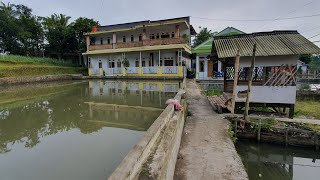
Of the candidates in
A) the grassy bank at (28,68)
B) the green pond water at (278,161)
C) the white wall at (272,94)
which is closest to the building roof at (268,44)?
the white wall at (272,94)

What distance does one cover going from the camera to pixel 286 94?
7.69m

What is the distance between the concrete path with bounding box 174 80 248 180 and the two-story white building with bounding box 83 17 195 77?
15.4 metres

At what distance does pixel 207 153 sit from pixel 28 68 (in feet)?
83.3

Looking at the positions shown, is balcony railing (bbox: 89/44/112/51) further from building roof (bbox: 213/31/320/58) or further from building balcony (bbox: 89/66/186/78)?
building roof (bbox: 213/31/320/58)

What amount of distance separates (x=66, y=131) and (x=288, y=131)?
22.7 ft

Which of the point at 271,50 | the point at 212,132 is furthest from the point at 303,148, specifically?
the point at 271,50

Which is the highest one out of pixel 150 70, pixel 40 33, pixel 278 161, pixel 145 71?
pixel 40 33

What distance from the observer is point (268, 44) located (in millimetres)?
8164

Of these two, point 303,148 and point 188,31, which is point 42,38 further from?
point 303,148

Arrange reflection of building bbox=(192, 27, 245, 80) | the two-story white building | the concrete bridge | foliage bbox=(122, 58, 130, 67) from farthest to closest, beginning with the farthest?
foliage bbox=(122, 58, 130, 67) → the two-story white building → reflection of building bbox=(192, 27, 245, 80) → the concrete bridge

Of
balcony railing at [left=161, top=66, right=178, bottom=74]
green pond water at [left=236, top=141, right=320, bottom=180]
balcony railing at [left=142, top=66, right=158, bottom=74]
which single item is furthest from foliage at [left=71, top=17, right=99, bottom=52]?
green pond water at [left=236, top=141, right=320, bottom=180]

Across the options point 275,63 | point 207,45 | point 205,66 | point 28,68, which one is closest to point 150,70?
point 205,66

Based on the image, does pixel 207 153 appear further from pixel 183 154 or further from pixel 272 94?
pixel 272 94

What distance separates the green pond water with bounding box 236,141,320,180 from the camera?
17.8ft
